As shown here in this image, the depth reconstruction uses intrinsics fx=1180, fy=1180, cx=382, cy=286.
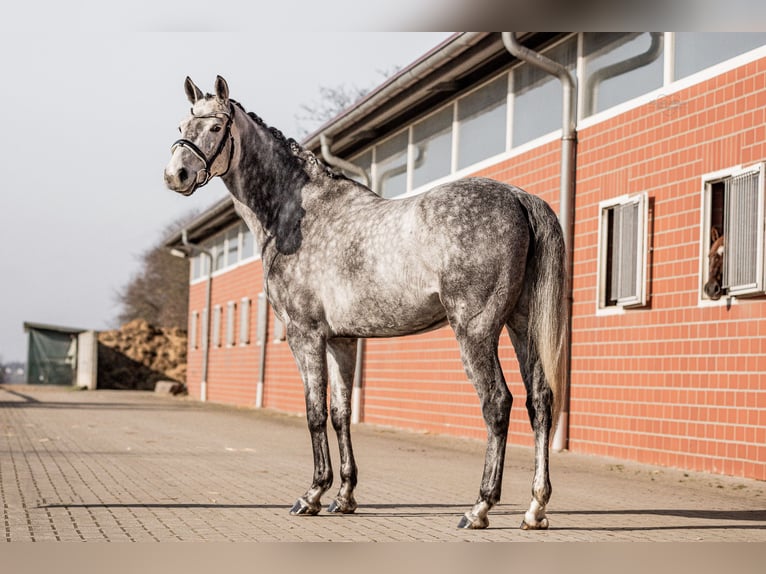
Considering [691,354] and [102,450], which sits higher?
[691,354]

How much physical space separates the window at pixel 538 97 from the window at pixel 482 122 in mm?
444

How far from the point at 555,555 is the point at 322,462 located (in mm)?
2370

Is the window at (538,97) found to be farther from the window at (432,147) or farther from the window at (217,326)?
the window at (217,326)

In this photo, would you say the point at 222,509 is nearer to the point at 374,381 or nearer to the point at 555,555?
the point at 555,555

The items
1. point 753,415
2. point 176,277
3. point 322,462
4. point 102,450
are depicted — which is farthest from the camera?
point 176,277

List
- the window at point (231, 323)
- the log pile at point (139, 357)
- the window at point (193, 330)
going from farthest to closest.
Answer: the log pile at point (139, 357), the window at point (193, 330), the window at point (231, 323)

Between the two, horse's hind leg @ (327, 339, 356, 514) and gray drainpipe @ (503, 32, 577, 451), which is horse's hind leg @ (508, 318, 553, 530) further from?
gray drainpipe @ (503, 32, 577, 451)

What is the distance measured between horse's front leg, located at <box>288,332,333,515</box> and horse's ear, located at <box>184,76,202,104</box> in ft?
5.42

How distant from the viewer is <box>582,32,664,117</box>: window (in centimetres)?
1339

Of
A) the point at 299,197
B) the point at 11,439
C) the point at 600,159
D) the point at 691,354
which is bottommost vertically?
the point at 11,439

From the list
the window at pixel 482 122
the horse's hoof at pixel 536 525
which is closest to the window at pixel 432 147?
the window at pixel 482 122

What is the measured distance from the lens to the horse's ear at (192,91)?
7.66m

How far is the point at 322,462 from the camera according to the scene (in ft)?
24.7

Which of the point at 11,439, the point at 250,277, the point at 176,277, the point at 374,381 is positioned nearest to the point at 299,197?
the point at 11,439
